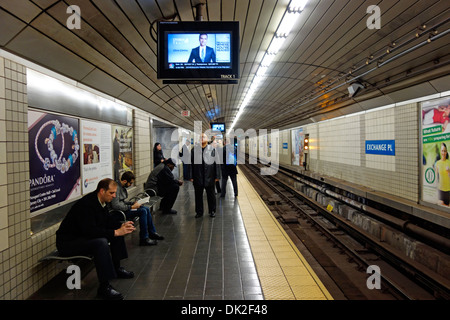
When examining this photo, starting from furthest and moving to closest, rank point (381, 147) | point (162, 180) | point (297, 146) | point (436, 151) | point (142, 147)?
point (297, 146)
point (142, 147)
point (381, 147)
point (162, 180)
point (436, 151)

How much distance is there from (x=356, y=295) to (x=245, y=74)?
639 cm

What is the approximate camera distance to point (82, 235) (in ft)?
10.3

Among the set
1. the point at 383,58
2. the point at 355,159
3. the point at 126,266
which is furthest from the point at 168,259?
the point at 355,159

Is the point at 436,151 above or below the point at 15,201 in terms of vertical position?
above

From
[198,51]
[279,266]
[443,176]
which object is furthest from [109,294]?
[443,176]

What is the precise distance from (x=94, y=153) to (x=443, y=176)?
6.39 metres

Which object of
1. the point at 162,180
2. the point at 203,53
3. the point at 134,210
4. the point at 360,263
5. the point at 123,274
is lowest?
the point at 360,263

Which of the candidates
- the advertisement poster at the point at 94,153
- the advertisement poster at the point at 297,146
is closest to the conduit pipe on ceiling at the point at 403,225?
the advertisement poster at the point at 297,146

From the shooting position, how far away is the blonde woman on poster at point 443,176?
17.1 feet

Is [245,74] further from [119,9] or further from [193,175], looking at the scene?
[119,9]

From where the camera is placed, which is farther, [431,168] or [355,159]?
[355,159]

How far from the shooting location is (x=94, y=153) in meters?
4.88

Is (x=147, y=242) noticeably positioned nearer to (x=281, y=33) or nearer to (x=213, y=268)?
(x=213, y=268)

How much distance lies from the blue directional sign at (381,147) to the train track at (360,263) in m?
2.11
